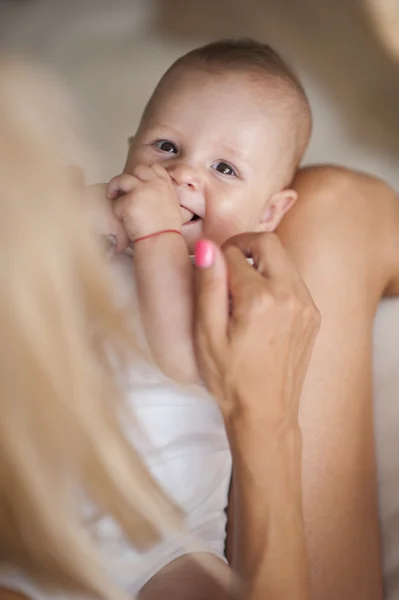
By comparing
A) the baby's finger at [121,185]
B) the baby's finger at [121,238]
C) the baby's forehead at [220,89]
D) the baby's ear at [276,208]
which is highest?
the baby's forehead at [220,89]

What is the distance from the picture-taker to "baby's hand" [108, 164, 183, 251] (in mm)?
651

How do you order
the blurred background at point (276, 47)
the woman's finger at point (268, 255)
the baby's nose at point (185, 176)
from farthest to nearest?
the blurred background at point (276, 47) < the baby's nose at point (185, 176) < the woman's finger at point (268, 255)

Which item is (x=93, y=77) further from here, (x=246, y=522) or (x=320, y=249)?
(x=246, y=522)

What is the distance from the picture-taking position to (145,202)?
654 millimetres

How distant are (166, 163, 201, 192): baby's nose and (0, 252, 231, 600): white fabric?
10cm

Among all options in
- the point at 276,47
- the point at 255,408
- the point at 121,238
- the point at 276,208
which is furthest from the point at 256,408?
the point at 276,47

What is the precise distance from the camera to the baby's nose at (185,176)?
726mm

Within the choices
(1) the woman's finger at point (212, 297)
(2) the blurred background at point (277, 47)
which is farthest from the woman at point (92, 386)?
(2) the blurred background at point (277, 47)

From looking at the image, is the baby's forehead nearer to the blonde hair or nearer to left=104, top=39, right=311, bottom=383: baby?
left=104, top=39, right=311, bottom=383: baby

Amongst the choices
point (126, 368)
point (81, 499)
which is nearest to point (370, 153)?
point (126, 368)

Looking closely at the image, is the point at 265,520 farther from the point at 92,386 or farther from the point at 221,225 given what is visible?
the point at 221,225

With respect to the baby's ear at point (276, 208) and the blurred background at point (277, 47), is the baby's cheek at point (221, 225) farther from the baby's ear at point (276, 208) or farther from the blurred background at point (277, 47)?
the blurred background at point (277, 47)

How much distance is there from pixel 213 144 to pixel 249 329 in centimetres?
26

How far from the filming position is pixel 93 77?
0.92 meters
